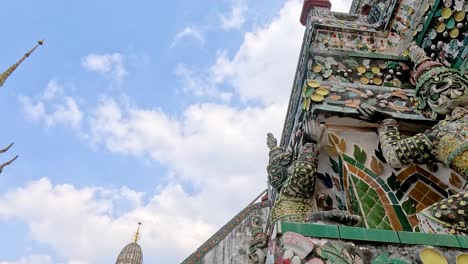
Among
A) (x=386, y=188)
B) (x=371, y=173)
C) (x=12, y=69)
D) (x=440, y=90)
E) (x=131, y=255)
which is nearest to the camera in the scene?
(x=440, y=90)

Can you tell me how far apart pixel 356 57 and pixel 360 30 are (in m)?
1.25

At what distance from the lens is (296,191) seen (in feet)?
16.4

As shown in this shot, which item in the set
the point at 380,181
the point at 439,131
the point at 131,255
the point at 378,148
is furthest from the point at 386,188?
the point at 131,255

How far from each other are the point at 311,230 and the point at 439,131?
1.99m

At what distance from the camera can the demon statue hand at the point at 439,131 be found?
11.4 feet

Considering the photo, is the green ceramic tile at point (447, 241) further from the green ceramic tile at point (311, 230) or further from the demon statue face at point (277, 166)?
the demon statue face at point (277, 166)

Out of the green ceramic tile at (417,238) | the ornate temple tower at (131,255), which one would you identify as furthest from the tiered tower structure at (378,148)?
the ornate temple tower at (131,255)

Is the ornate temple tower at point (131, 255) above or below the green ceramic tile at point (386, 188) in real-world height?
above

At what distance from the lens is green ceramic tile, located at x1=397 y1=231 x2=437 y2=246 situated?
245cm

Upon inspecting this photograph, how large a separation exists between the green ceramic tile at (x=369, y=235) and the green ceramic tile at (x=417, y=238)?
38 mm

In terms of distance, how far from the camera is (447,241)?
2449 millimetres

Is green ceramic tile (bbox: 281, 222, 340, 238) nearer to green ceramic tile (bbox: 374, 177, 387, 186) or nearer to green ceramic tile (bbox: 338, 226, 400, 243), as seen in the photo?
green ceramic tile (bbox: 338, 226, 400, 243)

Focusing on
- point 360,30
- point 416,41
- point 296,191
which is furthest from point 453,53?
point 296,191

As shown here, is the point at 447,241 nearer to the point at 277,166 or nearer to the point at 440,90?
the point at 440,90
